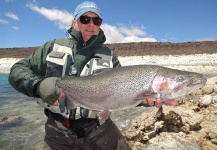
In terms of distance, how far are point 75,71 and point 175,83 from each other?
1.38 metres

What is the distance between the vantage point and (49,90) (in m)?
3.26

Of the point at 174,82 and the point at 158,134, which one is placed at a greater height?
the point at 174,82

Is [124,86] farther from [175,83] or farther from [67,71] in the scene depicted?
[67,71]

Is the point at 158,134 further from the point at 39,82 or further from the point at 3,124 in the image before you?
the point at 3,124

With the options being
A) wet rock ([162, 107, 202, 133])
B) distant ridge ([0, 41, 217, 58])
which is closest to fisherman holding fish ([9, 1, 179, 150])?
wet rock ([162, 107, 202, 133])

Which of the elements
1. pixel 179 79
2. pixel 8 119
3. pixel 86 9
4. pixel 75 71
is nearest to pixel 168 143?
pixel 179 79

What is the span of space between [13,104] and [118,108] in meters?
10.7

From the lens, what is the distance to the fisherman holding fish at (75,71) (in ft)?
11.9

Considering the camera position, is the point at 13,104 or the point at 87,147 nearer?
the point at 87,147

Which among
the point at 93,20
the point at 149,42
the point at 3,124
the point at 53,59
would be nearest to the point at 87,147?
the point at 53,59

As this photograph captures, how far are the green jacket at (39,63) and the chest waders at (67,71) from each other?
0.07m

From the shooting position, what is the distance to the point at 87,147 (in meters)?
3.78

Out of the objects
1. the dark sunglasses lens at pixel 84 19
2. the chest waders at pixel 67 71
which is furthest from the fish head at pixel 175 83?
the dark sunglasses lens at pixel 84 19

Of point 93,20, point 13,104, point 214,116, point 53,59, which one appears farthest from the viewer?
point 13,104
